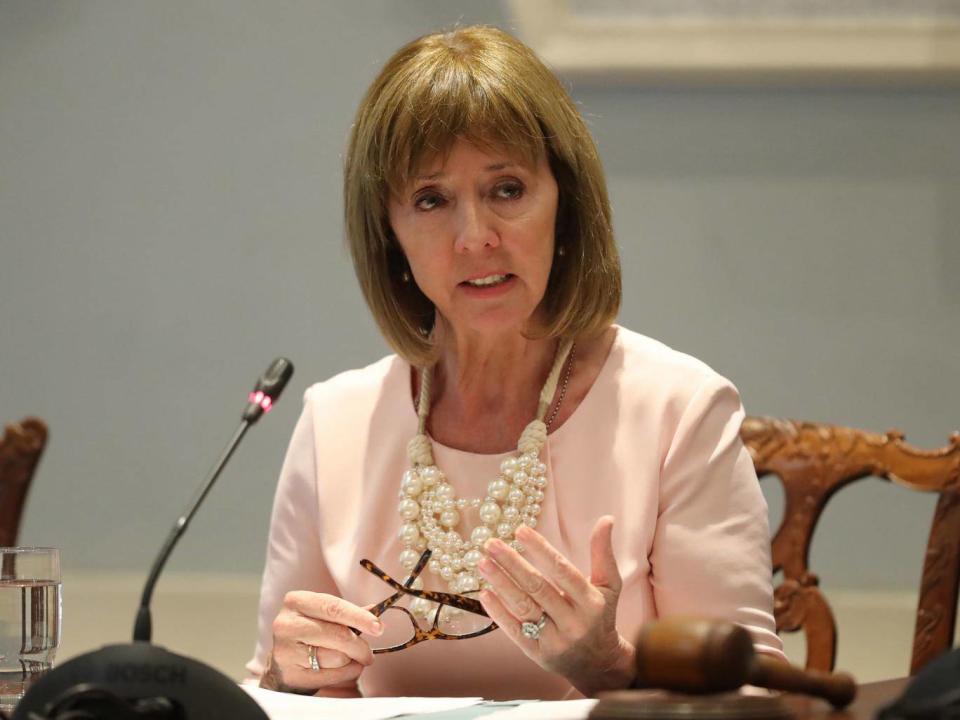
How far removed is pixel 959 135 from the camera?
2.63 m

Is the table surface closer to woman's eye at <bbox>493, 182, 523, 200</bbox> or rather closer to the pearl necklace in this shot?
the pearl necklace

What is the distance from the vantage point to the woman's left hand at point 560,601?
1453mm

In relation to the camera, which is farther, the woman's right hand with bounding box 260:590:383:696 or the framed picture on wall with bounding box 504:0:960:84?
the framed picture on wall with bounding box 504:0:960:84

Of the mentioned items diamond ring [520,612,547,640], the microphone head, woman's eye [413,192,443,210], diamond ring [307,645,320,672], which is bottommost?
diamond ring [307,645,320,672]

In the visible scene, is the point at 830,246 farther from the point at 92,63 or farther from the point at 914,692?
the point at 914,692

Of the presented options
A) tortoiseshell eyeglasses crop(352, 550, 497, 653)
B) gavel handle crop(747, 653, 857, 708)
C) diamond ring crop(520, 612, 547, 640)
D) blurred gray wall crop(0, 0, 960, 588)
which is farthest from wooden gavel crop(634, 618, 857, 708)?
blurred gray wall crop(0, 0, 960, 588)

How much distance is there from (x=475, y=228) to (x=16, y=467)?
1.01m

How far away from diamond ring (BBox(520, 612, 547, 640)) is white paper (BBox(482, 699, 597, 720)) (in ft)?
0.50

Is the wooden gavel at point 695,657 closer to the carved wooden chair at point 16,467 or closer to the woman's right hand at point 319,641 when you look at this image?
the woman's right hand at point 319,641

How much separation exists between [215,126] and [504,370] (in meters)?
1.20

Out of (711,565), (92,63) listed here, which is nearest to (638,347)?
(711,565)

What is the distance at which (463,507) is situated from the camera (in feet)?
6.26

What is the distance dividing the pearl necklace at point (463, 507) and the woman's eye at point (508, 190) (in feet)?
0.95

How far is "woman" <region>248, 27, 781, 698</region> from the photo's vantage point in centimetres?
180
